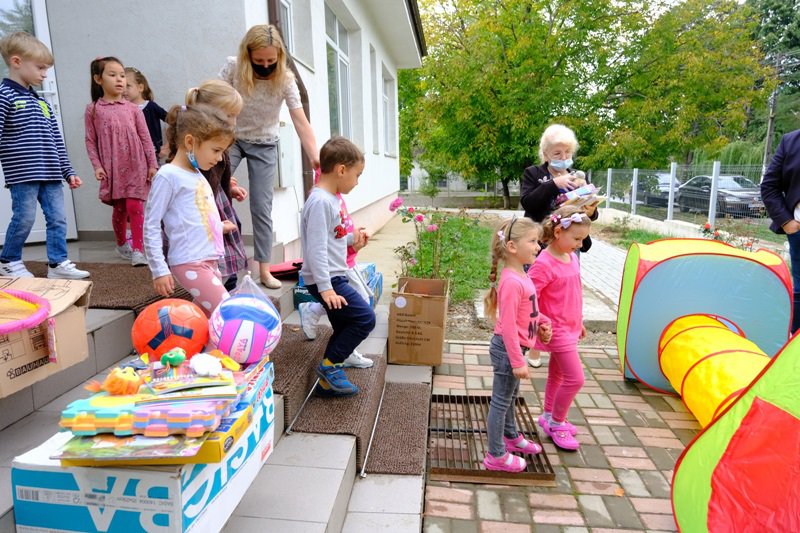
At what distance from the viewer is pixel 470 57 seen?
20406mm

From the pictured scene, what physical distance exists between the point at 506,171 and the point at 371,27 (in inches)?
478

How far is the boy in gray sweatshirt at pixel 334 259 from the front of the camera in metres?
2.61

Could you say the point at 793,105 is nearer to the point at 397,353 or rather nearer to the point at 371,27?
the point at 371,27

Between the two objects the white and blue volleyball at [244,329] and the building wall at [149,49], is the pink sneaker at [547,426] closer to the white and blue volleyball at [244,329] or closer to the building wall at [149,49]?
the white and blue volleyball at [244,329]

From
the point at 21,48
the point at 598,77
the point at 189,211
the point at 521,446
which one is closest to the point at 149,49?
the point at 21,48

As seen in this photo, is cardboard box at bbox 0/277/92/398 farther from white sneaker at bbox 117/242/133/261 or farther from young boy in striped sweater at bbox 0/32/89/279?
white sneaker at bbox 117/242/133/261

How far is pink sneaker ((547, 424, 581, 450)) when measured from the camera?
2961 millimetres

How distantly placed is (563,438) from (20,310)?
2697 mm

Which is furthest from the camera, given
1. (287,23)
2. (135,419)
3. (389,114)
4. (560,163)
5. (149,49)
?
(389,114)

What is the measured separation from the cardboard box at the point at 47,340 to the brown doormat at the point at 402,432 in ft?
4.79

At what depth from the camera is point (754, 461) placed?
5.87 ft

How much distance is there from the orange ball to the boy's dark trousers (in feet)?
2.71

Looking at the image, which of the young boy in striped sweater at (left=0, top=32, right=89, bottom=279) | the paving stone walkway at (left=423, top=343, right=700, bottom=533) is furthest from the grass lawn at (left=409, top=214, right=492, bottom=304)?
the young boy in striped sweater at (left=0, top=32, right=89, bottom=279)

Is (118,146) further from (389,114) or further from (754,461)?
(389,114)
